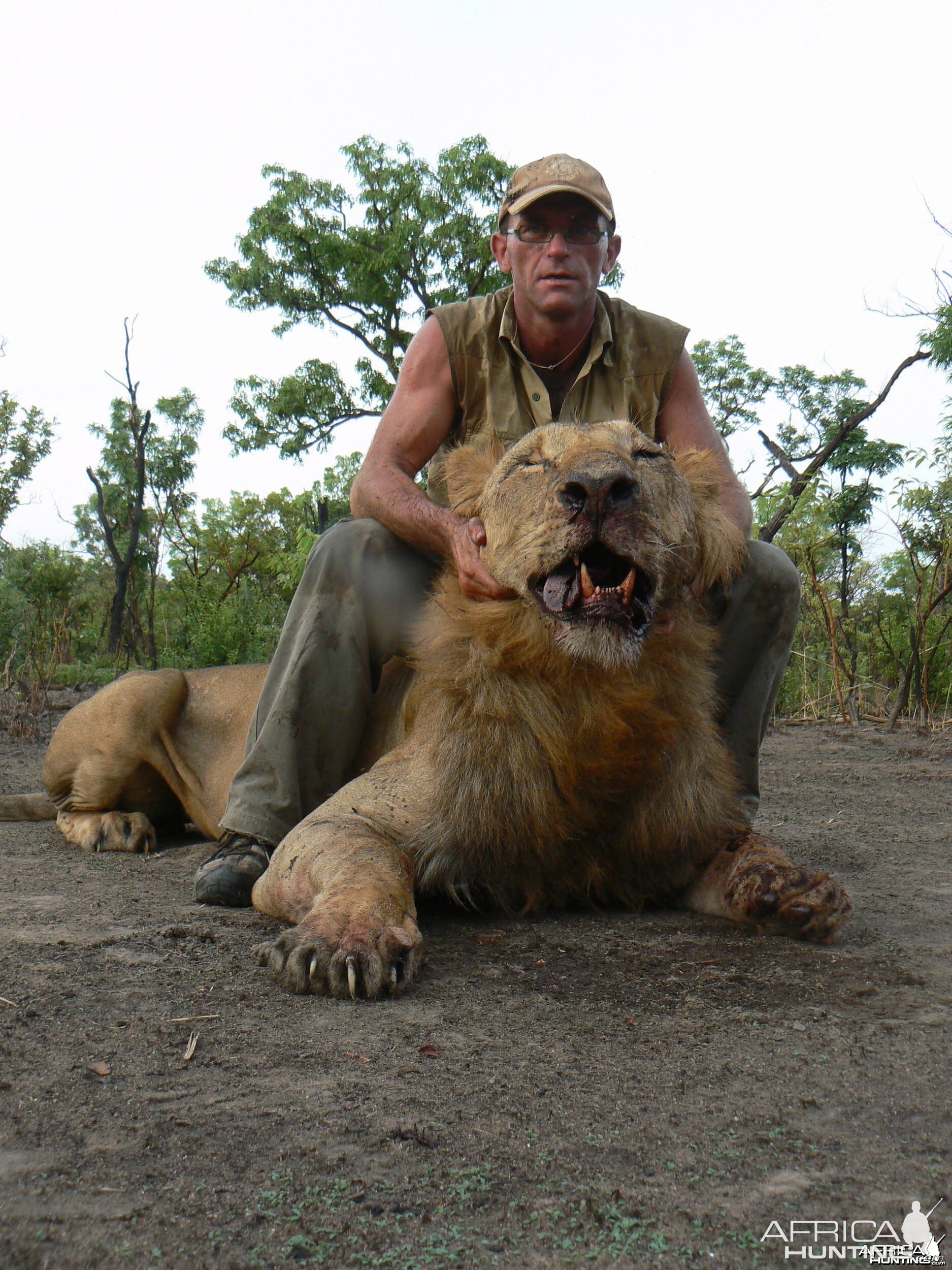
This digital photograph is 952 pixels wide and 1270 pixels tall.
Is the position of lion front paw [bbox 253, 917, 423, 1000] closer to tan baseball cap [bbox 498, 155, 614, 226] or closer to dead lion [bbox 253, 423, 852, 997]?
dead lion [bbox 253, 423, 852, 997]

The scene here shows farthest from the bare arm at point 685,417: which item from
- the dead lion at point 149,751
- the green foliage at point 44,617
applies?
the green foliage at point 44,617

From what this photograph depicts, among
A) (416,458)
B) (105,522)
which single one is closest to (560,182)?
(416,458)

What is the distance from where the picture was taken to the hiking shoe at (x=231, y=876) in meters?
3.16

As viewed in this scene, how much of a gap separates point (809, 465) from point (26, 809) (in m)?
8.96

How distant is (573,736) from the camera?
108 inches

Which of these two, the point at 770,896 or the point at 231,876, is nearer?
the point at 770,896

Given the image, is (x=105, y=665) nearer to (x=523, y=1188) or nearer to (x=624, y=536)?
(x=624, y=536)

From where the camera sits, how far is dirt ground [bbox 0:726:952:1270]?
1254mm

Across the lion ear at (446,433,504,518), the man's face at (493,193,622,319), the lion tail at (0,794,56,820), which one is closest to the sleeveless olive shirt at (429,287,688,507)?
the man's face at (493,193,622,319)

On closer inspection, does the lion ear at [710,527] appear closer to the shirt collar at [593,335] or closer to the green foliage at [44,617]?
the shirt collar at [593,335]

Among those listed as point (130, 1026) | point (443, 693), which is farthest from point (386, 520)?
point (130, 1026)

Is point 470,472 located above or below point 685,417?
below

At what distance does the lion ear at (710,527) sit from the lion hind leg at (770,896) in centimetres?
77

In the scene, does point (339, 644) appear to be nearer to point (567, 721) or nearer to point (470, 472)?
point (470, 472)
